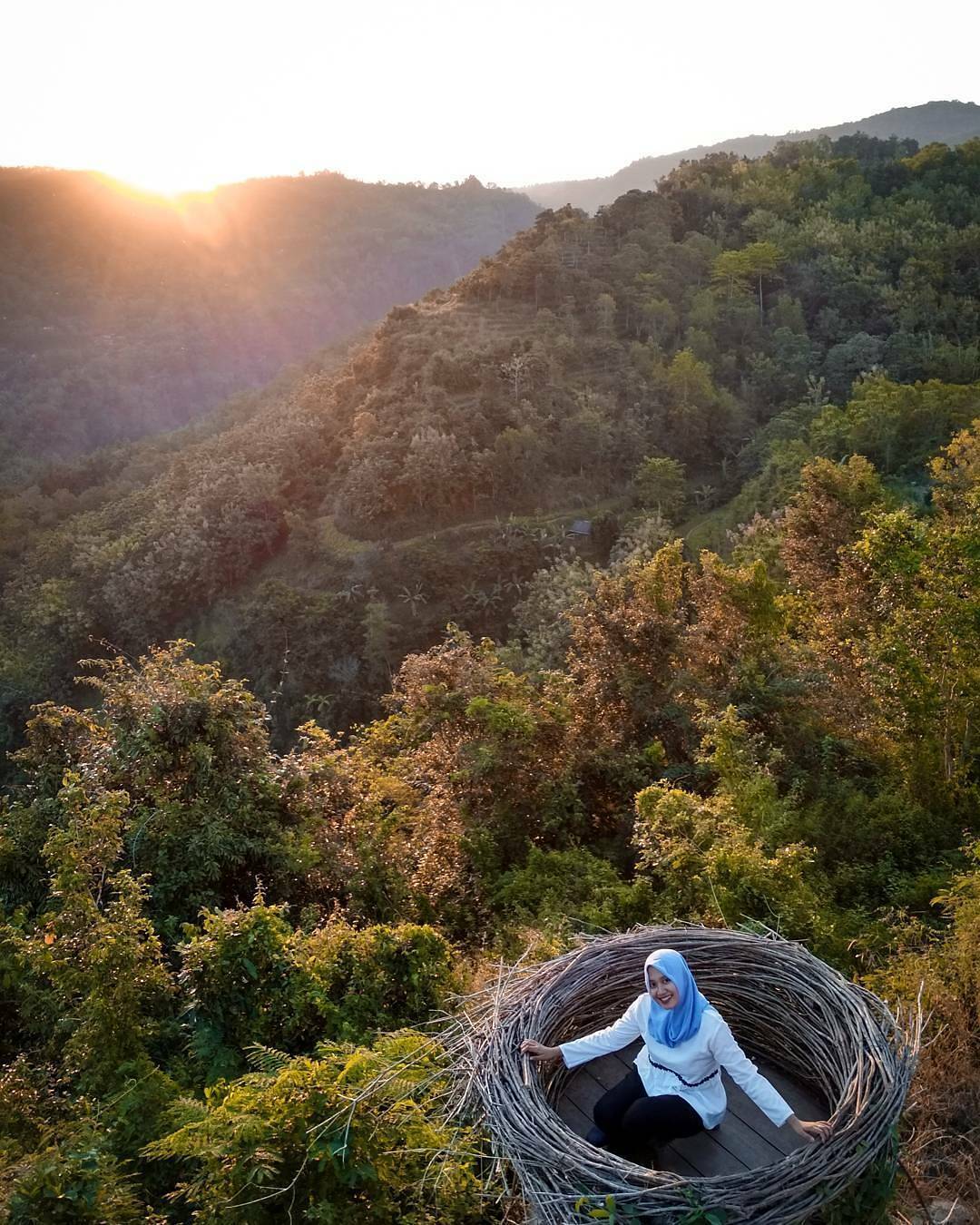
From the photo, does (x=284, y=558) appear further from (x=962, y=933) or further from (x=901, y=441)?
(x=962, y=933)

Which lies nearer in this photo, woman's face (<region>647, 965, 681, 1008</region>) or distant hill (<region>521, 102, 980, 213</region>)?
woman's face (<region>647, 965, 681, 1008</region>)

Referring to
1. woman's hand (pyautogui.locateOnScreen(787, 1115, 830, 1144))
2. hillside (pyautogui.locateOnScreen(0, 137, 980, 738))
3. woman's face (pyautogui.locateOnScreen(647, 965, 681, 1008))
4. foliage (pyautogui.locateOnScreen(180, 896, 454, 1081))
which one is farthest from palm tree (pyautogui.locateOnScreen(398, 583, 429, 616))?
woman's hand (pyautogui.locateOnScreen(787, 1115, 830, 1144))

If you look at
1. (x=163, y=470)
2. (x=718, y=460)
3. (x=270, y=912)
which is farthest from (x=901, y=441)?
(x=163, y=470)

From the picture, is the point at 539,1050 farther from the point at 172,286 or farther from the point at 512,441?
the point at 172,286

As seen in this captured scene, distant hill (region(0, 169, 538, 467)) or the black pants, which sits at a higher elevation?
distant hill (region(0, 169, 538, 467))

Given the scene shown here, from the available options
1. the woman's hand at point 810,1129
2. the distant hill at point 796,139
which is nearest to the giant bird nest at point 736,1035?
the woman's hand at point 810,1129

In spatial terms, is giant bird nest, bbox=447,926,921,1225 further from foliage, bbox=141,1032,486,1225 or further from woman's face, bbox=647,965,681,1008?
woman's face, bbox=647,965,681,1008
